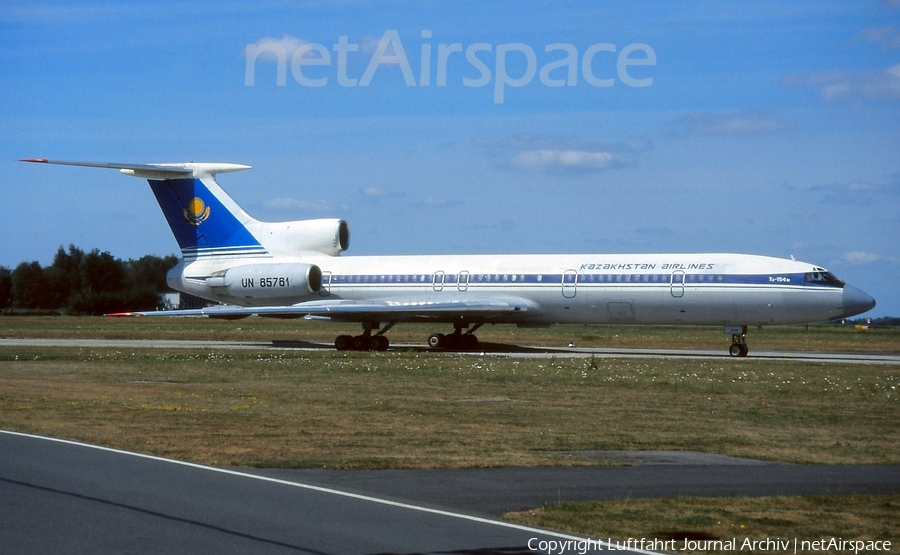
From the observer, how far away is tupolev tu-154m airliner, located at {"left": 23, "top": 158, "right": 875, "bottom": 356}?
35969mm

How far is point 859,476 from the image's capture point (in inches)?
482

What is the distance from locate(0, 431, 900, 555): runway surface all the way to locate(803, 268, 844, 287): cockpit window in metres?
23.1

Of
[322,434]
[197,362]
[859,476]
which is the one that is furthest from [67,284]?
[859,476]

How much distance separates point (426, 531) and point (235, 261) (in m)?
36.8

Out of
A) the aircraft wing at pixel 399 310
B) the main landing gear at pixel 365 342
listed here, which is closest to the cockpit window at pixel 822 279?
the aircraft wing at pixel 399 310

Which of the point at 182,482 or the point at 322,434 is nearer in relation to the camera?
the point at 182,482

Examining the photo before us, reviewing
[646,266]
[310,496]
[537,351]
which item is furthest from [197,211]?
[310,496]

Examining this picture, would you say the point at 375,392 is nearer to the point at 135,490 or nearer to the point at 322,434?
the point at 322,434

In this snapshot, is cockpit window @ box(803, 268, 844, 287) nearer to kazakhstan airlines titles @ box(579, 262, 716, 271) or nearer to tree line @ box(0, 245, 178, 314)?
kazakhstan airlines titles @ box(579, 262, 716, 271)

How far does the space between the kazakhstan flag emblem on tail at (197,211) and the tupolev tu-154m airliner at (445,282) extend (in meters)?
0.04

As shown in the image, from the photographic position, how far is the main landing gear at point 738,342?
36844 mm

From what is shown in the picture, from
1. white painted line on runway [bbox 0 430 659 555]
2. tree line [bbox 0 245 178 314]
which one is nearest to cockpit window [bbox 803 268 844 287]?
white painted line on runway [bbox 0 430 659 555]

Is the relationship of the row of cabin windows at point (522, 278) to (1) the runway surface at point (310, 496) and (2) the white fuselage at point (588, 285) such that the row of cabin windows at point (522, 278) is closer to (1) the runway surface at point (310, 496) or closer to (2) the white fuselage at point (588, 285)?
(2) the white fuselage at point (588, 285)

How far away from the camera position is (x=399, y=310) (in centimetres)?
3897
